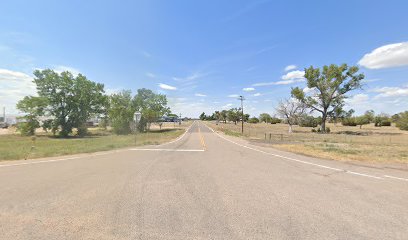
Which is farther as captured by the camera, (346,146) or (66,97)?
(66,97)

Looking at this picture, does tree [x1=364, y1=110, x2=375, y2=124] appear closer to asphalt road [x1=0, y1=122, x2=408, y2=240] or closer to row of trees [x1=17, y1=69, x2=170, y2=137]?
row of trees [x1=17, y1=69, x2=170, y2=137]

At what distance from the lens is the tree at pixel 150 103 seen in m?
61.3

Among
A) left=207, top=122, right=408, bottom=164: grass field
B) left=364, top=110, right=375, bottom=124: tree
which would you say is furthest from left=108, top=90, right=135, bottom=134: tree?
left=364, top=110, right=375, bottom=124: tree

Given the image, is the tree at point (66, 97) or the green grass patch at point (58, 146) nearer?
the green grass patch at point (58, 146)

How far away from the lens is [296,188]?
685 cm

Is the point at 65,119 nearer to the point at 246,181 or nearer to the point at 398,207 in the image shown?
the point at 246,181

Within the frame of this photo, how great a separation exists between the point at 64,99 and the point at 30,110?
22.5 ft

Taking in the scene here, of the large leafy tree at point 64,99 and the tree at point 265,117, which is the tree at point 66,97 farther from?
the tree at point 265,117

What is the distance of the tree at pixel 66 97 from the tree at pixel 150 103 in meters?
11.6

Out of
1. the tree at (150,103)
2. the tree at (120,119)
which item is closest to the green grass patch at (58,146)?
the tree at (120,119)

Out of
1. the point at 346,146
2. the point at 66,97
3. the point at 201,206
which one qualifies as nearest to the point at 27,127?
the point at 66,97

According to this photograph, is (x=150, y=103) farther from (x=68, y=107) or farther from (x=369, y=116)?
(x=369, y=116)

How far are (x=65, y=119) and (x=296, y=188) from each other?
57.8 metres

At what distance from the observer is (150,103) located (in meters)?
66.4
